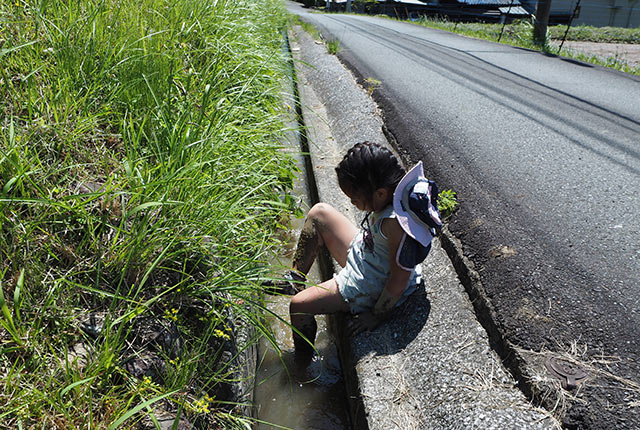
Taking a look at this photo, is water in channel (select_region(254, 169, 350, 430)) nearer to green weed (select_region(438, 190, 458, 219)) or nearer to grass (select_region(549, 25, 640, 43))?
green weed (select_region(438, 190, 458, 219))

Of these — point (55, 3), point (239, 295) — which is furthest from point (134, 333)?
point (55, 3)

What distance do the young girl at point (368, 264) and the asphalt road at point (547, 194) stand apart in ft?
1.50

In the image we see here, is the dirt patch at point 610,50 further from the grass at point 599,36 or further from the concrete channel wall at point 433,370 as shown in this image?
the concrete channel wall at point 433,370

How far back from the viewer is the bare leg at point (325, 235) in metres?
2.69

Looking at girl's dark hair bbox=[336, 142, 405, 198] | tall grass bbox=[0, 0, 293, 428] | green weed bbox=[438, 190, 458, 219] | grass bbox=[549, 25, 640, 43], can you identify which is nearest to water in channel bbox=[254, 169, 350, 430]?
tall grass bbox=[0, 0, 293, 428]

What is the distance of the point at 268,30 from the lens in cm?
638

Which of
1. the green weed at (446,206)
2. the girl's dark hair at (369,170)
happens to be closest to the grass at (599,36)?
the green weed at (446,206)

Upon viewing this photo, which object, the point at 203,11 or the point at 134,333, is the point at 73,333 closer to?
the point at 134,333

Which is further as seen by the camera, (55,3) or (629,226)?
(629,226)

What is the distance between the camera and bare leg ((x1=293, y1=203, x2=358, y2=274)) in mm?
2688

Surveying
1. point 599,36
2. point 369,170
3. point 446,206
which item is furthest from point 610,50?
point 369,170

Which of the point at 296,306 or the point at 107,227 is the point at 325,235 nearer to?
the point at 296,306

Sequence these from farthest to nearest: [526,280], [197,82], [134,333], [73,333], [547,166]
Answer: [547,166], [197,82], [526,280], [134,333], [73,333]

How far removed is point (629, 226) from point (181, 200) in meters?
2.46
